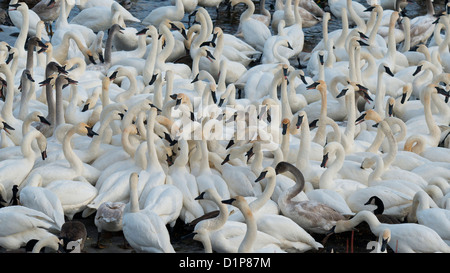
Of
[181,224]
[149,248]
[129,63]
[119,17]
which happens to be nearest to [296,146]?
[181,224]

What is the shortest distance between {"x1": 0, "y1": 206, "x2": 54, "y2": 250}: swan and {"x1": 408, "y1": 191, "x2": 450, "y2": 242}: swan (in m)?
3.82

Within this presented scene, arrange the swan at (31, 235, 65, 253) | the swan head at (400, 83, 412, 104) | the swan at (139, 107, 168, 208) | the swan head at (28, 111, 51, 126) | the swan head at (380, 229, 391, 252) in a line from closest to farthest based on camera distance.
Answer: the swan at (31, 235, 65, 253)
the swan head at (380, 229, 391, 252)
the swan at (139, 107, 168, 208)
the swan head at (28, 111, 51, 126)
the swan head at (400, 83, 412, 104)

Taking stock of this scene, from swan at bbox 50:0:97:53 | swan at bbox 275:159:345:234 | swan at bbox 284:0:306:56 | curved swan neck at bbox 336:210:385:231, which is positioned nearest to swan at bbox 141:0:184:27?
swan at bbox 50:0:97:53

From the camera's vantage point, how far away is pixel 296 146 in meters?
11.0

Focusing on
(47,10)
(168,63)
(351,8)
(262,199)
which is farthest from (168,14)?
(262,199)

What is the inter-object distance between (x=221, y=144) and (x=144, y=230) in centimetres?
256

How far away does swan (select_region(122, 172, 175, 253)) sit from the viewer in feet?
28.4

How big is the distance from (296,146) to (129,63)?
4119 mm

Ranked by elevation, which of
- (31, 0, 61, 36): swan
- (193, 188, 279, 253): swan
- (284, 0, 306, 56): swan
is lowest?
(31, 0, 61, 36): swan

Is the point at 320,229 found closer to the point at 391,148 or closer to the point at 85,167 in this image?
the point at 391,148

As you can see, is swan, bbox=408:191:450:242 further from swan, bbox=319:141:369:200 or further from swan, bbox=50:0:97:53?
swan, bbox=50:0:97:53

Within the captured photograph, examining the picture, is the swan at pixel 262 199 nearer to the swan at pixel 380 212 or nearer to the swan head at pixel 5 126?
the swan at pixel 380 212

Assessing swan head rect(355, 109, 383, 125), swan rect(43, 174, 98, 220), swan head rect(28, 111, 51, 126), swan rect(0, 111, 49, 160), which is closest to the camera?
swan rect(43, 174, 98, 220)

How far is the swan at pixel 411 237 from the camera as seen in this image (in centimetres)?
872
